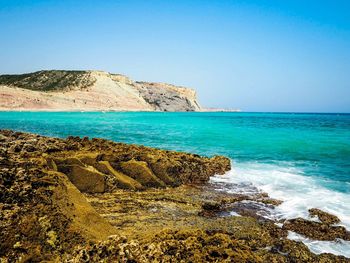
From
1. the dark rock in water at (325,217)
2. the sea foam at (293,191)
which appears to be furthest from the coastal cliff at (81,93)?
the dark rock in water at (325,217)

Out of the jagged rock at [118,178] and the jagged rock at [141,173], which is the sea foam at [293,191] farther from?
the jagged rock at [118,178]

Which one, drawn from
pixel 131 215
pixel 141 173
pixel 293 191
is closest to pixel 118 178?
pixel 141 173

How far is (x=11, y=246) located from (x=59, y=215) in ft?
2.55

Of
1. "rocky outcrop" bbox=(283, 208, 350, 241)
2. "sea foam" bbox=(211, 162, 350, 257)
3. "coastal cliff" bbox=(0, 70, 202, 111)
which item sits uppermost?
"coastal cliff" bbox=(0, 70, 202, 111)

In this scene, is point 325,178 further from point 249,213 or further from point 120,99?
point 120,99

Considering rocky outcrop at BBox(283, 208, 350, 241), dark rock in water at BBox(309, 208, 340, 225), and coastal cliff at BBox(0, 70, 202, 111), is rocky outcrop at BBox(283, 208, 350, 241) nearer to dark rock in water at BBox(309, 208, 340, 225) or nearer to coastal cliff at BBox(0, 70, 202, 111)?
dark rock in water at BBox(309, 208, 340, 225)

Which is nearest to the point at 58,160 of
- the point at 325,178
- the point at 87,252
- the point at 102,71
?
the point at 87,252

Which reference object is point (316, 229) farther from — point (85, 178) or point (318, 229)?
point (85, 178)

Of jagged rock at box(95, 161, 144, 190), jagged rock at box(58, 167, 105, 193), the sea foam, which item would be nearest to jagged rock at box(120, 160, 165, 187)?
jagged rock at box(95, 161, 144, 190)

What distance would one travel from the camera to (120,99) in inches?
5212

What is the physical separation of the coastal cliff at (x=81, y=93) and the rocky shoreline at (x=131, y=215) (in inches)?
3565

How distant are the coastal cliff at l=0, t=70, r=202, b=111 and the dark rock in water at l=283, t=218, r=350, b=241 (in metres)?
95.6

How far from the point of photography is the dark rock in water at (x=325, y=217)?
28.4 ft

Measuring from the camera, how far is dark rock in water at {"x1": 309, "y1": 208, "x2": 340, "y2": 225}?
8.66 m
